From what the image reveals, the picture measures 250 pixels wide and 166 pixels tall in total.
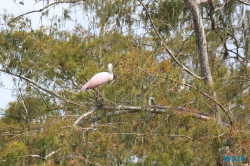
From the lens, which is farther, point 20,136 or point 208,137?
point 20,136

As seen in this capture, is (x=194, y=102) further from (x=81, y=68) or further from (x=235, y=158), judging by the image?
(x=81, y=68)

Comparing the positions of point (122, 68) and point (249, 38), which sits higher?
point (249, 38)

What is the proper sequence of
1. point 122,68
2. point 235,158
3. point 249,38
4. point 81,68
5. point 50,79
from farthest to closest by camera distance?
point 50,79
point 81,68
point 249,38
point 122,68
point 235,158

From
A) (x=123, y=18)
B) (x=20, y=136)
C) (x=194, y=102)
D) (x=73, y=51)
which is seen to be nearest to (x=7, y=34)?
(x=73, y=51)

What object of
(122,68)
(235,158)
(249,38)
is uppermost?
(249,38)

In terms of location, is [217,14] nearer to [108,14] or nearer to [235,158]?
[108,14]

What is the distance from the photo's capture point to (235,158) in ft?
10.0

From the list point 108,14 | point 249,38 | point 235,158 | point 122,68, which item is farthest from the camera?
point 249,38

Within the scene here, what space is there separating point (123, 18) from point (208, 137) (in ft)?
4.63

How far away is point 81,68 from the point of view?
5.47 m

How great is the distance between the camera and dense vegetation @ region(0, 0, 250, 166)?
303 centimetres

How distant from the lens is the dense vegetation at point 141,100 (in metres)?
3.03

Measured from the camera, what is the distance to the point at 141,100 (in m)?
3.08

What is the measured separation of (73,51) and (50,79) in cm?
55
